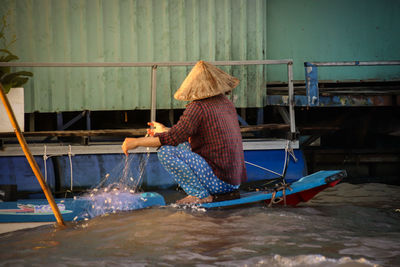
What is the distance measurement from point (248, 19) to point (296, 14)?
4.64 feet

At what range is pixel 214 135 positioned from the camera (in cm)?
469

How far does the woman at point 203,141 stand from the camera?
4543 mm

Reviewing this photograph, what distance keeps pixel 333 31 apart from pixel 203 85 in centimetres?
488

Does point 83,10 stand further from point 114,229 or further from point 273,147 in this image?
point 114,229

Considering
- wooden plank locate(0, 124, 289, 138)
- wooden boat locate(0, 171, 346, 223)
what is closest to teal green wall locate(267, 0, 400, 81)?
wooden plank locate(0, 124, 289, 138)

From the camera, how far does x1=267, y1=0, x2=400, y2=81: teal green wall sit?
859cm

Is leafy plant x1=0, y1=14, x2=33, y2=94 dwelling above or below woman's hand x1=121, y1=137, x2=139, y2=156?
above

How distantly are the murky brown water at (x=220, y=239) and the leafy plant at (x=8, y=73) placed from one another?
9.05 feet

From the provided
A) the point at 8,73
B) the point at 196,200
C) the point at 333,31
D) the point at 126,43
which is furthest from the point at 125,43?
the point at 333,31

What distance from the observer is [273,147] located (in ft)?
20.7

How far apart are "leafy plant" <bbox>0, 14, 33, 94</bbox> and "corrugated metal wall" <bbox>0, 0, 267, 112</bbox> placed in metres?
0.15

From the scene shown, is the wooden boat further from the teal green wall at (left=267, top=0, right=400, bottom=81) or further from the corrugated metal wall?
the teal green wall at (left=267, top=0, right=400, bottom=81)

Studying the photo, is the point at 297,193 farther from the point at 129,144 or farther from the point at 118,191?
the point at 118,191

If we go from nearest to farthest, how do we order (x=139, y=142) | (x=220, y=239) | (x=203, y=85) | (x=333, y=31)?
(x=220, y=239) < (x=139, y=142) < (x=203, y=85) < (x=333, y=31)
